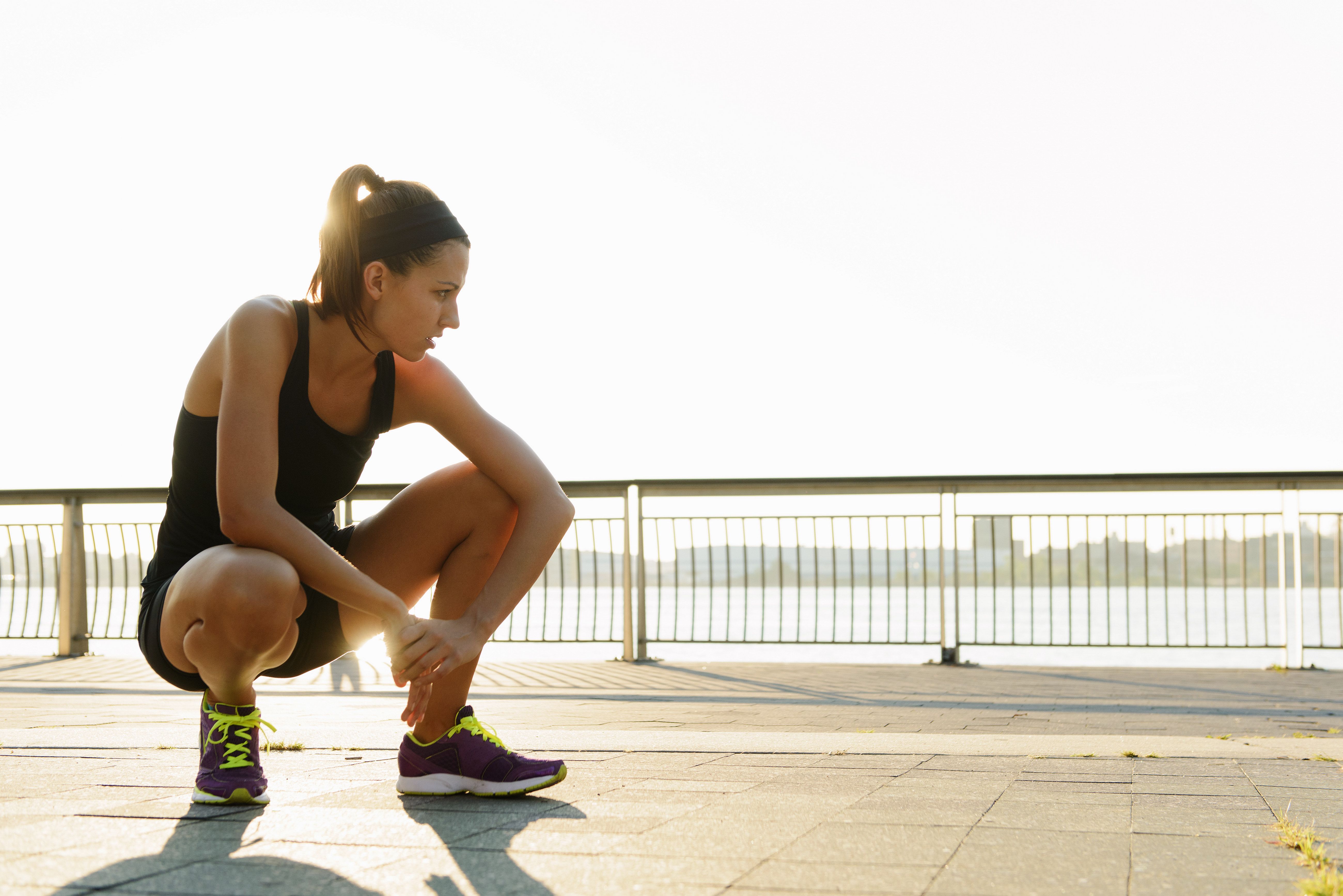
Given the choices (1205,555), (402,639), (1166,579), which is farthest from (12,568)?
(1205,555)

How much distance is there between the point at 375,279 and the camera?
2121 mm

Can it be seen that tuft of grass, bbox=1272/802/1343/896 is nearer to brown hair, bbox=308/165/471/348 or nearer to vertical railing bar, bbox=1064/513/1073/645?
brown hair, bbox=308/165/471/348

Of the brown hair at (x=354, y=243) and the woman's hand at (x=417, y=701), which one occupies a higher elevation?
the brown hair at (x=354, y=243)

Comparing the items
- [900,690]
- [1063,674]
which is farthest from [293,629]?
[1063,674]

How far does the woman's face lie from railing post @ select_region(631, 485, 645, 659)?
207 inches

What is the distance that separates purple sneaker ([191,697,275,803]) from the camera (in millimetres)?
2033

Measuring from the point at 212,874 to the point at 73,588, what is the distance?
700 cm

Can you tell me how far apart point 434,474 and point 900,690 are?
364 cm

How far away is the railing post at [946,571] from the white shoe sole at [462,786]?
4.93m

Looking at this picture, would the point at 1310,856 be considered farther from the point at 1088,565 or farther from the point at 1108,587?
the point at 1088,565

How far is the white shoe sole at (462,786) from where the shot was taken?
2.22 m

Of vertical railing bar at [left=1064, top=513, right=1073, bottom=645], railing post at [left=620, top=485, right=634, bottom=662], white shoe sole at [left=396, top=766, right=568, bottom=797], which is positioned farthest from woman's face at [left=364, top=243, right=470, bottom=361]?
vertical railing bar at [left=1064, top=513, right=1073, bottom=645]

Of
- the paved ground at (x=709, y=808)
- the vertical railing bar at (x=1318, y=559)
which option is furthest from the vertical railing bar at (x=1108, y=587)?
the paved ground at (x=709, y=808)

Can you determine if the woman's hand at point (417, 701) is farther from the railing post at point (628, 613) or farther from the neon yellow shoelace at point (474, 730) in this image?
the railing post at point (628, 613)
